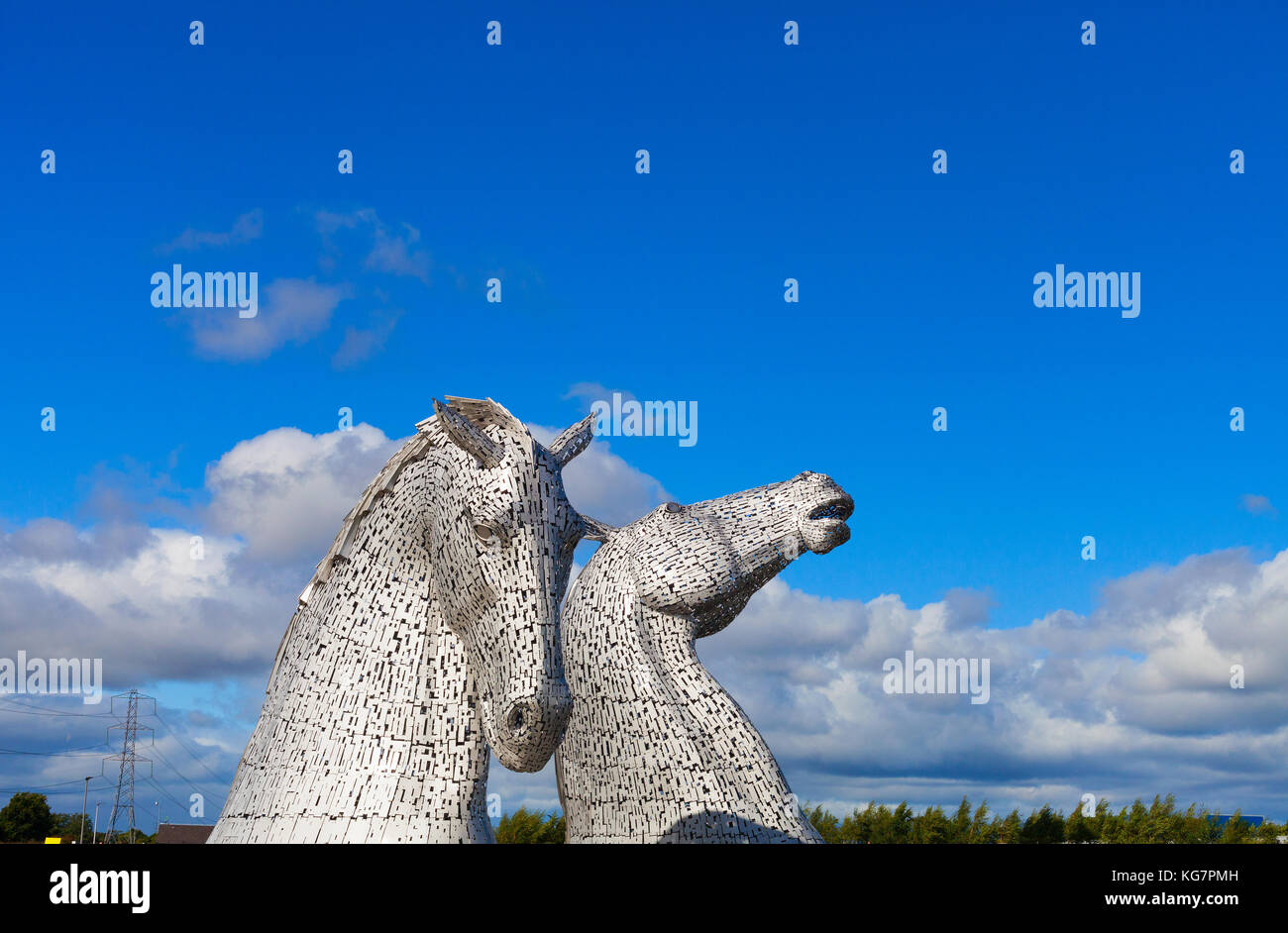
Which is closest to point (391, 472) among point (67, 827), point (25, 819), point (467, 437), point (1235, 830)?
point (467, 437)

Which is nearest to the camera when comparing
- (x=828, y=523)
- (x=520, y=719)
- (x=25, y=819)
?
(x=520, y=719)

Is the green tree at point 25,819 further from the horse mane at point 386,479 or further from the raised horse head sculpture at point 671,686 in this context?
the horse mane at point 386,479

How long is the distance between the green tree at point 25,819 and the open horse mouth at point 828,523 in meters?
41.6

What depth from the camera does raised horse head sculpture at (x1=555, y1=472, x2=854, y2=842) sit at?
28.1ft

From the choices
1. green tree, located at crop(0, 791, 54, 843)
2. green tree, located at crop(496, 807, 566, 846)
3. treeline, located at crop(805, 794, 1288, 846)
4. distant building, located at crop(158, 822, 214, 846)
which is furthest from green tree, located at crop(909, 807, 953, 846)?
green tree, located at crop(0, 791, 54, 843)

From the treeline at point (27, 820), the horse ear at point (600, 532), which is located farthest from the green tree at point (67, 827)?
the horse ear at point (600, 532)

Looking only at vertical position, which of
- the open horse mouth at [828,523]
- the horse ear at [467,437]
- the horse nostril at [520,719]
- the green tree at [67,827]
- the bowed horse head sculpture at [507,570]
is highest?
the open horse mouth at [828,523]

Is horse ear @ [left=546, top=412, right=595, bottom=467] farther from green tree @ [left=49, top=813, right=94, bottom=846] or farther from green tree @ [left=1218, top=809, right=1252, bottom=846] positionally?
green tree @ [left=49, top=813, right=94, bottom=846]

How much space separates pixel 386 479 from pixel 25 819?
151 feet

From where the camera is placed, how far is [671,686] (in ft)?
29.5

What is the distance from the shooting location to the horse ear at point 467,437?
175 inches

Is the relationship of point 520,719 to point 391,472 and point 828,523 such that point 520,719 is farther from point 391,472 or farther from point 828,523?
point 828,523
